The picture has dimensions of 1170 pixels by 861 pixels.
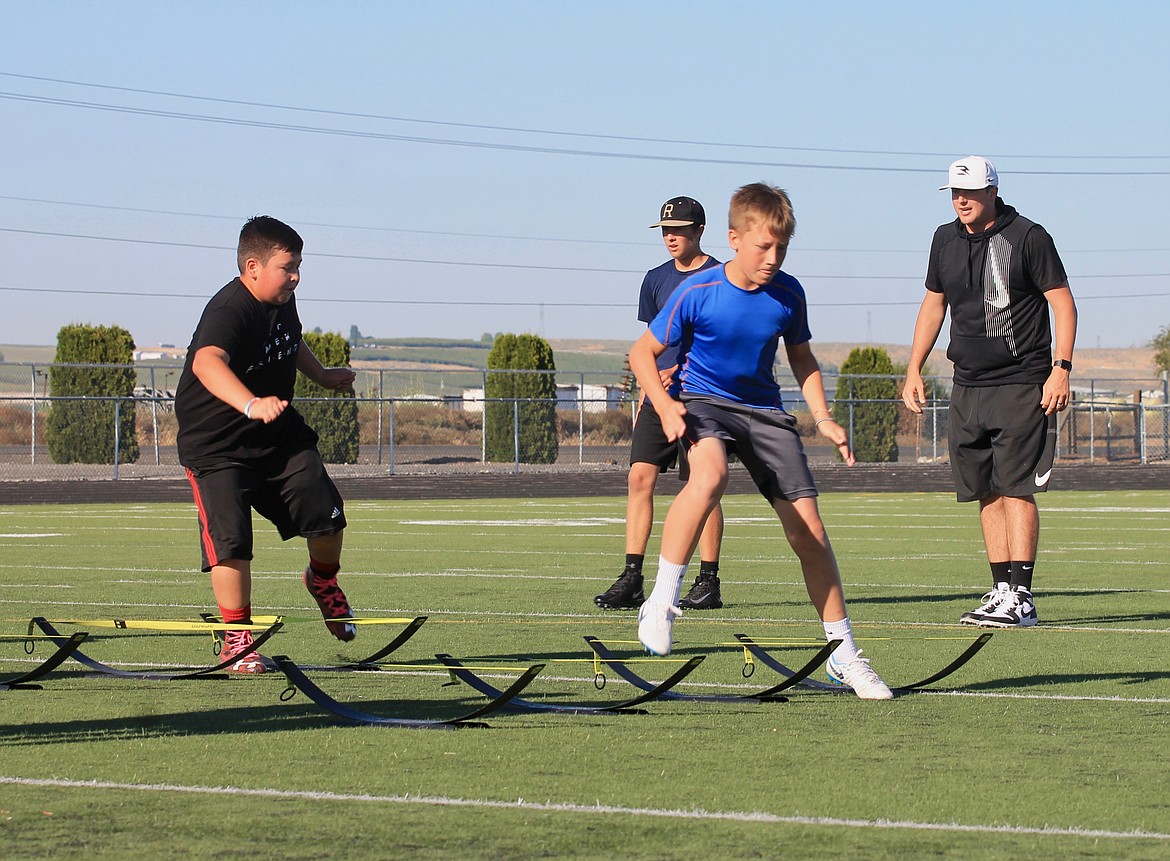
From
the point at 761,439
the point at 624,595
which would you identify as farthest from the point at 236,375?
the point at 624,595

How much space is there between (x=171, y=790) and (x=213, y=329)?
113 inches

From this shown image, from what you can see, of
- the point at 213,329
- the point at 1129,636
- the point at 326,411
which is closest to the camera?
the point at 213,329

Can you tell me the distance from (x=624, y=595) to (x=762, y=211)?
3.60m

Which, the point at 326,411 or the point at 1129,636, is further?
the point at 326,411

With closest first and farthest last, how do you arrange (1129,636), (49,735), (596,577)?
(49,735)
(1129,636)
(596,577)

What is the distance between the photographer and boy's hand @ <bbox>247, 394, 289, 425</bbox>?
658 cm

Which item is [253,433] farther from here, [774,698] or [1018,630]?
[1018,630]

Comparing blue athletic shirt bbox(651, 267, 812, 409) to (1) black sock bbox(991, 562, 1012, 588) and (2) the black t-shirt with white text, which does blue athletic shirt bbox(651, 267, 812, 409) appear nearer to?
(2) the black t-shirt with white text

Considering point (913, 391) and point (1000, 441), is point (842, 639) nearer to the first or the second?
point (913, 391)

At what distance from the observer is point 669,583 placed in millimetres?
6594

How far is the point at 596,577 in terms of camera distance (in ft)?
39.1

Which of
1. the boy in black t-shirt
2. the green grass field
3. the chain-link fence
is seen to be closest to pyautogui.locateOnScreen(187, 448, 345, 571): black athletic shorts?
the boy in black t-shirt

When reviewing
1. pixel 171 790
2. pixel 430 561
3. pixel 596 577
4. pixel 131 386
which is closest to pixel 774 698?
pixel 171 790

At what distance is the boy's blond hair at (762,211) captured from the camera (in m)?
6.60
